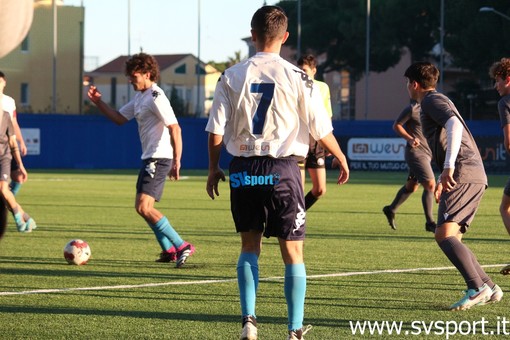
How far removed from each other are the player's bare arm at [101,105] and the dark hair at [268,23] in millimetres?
3658

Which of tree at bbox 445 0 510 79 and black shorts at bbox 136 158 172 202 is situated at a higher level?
tree at bbox 445 0 510 79

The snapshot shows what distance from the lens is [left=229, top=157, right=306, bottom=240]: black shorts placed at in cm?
591

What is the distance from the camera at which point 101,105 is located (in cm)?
984

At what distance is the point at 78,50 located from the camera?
228 feet

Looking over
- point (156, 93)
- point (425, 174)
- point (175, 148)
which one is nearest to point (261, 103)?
point (175, 148)

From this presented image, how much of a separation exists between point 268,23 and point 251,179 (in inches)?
35.6

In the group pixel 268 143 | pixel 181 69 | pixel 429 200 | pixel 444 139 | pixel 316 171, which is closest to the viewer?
pixel 268 143

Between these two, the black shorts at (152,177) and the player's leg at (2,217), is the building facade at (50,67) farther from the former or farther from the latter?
the player's leg at (2,217)

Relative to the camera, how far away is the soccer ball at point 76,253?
1013cm

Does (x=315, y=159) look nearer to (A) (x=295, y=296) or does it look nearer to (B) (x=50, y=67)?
(A) (x=295, y=296)

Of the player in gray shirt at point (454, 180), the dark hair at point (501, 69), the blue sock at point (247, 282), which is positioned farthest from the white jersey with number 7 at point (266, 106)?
the dark hair at point (501, 69)

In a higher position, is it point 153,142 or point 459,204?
point 153,142

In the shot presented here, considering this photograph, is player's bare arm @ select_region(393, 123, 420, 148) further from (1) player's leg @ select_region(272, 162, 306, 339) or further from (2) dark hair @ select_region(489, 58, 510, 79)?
(1) player's leg @ select_region(272, 162, 306, 339)

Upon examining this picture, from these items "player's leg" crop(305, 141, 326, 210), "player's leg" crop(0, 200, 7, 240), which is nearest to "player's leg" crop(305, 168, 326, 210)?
"player's leg" crop(305, 141, 326, 210)
